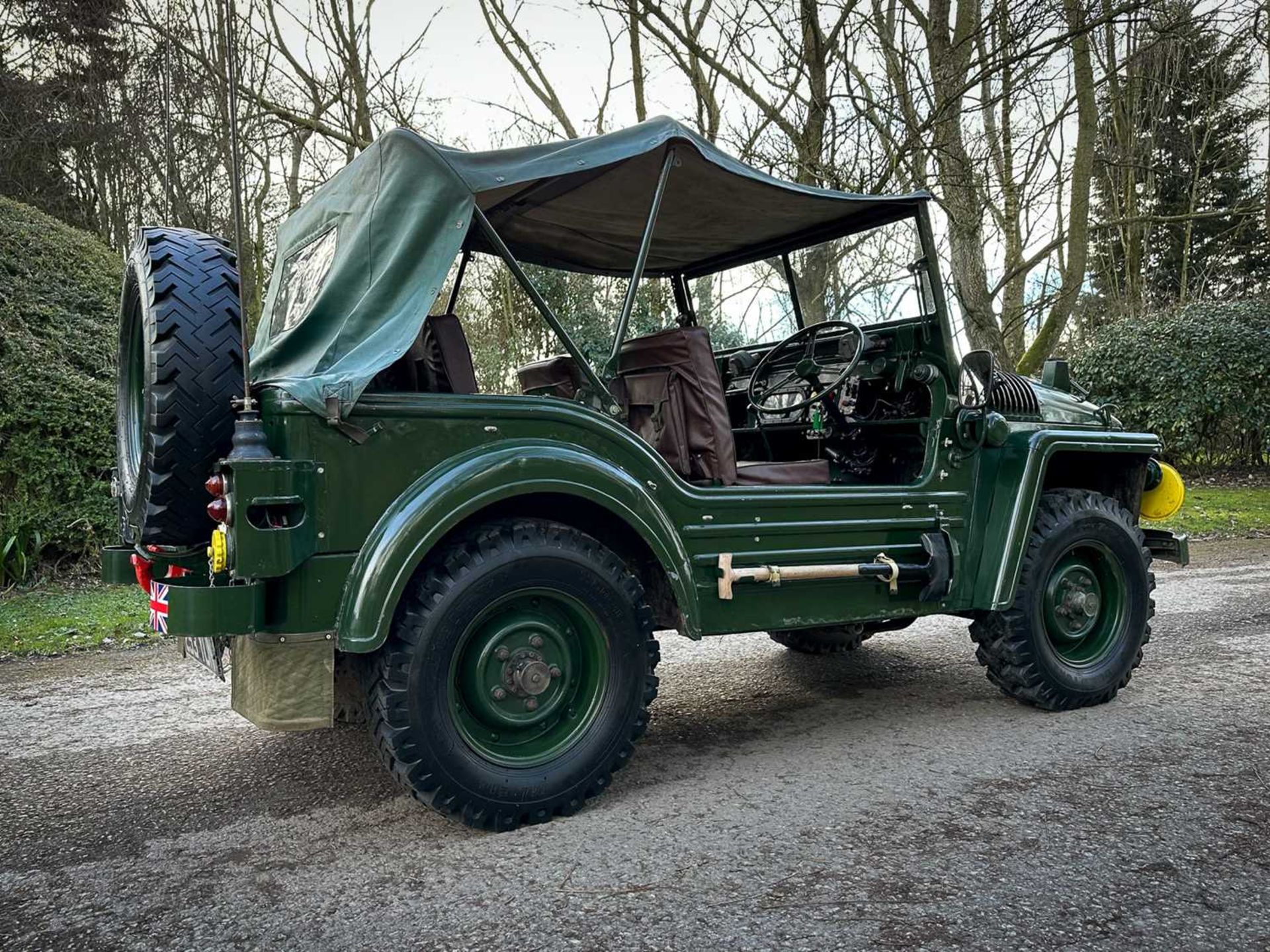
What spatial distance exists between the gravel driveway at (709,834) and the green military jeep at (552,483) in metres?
0.32

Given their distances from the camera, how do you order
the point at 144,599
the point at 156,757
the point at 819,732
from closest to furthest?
the point at 156,757
the point at 819,732
the point at 144,599

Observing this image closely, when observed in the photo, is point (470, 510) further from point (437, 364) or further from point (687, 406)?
point (687, 406)

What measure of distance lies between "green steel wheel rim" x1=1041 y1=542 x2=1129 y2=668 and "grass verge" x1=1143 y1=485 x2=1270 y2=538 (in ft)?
21.0

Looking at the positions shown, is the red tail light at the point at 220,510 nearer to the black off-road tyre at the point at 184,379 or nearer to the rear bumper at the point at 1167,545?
the black off-road tyre at the point at 184,379

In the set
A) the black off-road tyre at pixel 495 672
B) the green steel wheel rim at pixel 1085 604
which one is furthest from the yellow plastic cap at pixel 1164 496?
the black off-road tyre at pixel 495 672

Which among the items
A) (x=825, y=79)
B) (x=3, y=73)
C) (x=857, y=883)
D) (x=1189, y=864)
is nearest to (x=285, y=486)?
(x=857, y=883)

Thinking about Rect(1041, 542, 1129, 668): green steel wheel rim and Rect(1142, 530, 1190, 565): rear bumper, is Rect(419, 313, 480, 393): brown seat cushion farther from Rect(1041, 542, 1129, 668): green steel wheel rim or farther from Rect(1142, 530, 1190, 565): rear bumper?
Rect(1142, 530, 1190, 565): rear bumper

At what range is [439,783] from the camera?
298 centimetres

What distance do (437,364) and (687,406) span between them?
3.33 feet

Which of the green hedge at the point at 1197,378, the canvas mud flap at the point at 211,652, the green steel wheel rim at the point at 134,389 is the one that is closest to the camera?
the canvas mud flap at the point at 211,652

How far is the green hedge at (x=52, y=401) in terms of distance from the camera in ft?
24.1

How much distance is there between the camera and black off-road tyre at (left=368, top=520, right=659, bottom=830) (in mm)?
2975

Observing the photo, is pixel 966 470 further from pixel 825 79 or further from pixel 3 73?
pixel 3 73

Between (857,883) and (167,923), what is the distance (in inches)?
70.8
